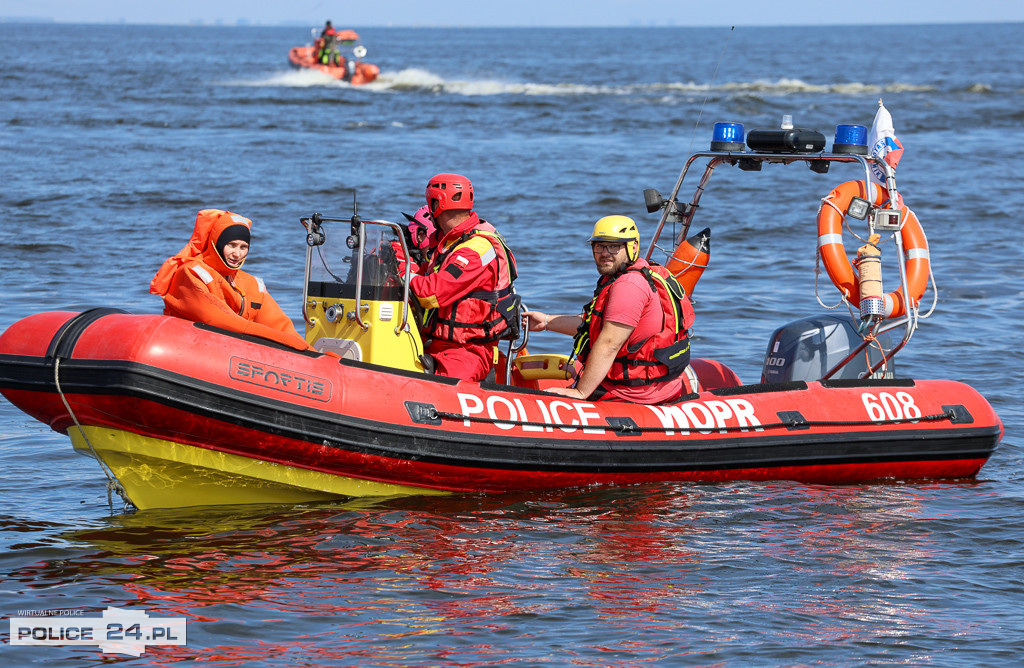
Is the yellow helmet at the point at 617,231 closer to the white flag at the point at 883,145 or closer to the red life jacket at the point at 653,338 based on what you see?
the red life jacket at the point at 653,338

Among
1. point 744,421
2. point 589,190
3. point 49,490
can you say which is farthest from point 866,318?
point 589,190

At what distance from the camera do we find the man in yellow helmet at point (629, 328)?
212 inches

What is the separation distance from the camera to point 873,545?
5.25m

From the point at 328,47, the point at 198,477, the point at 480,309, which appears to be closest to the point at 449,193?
the point at 480,309

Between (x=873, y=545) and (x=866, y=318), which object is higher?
(x=866, y=318)

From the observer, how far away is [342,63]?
128ft

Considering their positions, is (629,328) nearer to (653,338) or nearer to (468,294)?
(653,338)

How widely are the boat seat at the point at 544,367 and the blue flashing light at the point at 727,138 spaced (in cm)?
142

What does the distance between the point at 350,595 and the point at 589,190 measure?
12.5 m

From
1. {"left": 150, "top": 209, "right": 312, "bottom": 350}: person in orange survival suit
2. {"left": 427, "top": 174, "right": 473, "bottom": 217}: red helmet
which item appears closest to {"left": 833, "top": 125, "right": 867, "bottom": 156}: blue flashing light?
{"left": 427, "top": 174, "right": 473, "bottom": 217}: red helmet

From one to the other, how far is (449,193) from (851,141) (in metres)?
2.13

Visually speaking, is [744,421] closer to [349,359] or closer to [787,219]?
[349,359]

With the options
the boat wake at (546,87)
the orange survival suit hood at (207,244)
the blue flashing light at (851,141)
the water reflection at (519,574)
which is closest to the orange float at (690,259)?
the blue flashing light at (851,141)

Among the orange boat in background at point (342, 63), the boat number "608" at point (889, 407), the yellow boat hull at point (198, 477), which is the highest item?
the orange boat in background at point (342, 63)
